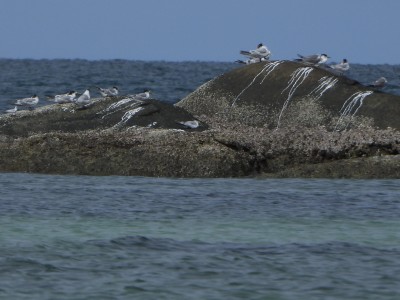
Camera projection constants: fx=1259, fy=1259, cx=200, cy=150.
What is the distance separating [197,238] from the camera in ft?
52.2

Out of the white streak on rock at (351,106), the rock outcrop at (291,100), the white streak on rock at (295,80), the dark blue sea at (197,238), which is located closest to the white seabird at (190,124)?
the rock outcrop at (291,100)

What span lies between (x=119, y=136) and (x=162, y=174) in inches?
41.5

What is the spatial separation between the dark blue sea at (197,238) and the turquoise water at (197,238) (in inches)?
0.6

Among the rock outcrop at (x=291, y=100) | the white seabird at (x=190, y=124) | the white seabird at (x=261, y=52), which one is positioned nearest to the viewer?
the white seabird at (x=190, y=124)

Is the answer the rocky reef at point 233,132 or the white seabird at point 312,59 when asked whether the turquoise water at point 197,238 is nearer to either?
the rocky reef at point 233,132

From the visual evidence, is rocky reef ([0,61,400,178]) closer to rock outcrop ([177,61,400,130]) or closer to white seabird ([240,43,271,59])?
rock outcrop ([177,61,400,130])

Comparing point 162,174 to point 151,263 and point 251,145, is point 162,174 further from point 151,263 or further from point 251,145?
point 151,263

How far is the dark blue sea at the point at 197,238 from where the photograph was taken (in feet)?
43.2

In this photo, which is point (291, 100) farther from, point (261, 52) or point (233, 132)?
point (261, 52)

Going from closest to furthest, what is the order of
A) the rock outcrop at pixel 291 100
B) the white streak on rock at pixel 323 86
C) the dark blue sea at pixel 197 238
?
the dark blue sea at pixel 197 238 → the rock outcrop at pixel 291 100 → the white streak on rock at pixel 323 86

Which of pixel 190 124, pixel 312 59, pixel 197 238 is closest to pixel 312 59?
pixel 312 59

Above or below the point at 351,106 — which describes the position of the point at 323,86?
above

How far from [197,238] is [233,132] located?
23.0ft

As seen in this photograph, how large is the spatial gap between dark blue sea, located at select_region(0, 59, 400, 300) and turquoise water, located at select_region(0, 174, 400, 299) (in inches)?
0.6
